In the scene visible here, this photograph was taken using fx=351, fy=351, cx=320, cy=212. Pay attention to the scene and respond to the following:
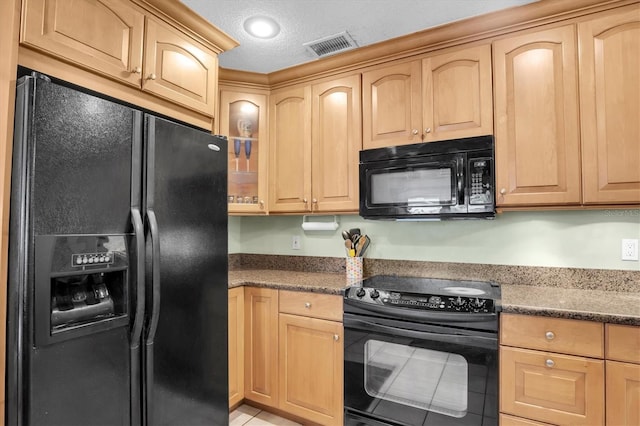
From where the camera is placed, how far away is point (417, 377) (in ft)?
5.83

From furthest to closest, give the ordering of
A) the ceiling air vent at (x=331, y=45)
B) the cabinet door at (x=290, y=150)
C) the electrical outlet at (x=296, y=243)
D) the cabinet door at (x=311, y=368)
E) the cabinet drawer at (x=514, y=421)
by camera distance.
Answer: the electrical outlet at (x=296, y=243)
the cabinet door at (x=290, y=150)
the ceiling air vent at (x=331, y=45)
the cabinet door at (x=311, y=368)
the cabinet drawer at (x=514, y=421)

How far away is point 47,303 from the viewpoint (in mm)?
1112

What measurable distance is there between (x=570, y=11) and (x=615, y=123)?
611 millimetres

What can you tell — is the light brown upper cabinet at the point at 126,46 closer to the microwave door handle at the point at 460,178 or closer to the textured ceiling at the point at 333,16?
the textured ceiling at the point at 333,16

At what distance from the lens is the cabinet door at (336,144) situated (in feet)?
7.62

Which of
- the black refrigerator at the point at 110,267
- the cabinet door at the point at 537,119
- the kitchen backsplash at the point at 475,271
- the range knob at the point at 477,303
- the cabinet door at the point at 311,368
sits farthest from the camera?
the cabinet door at the point at 311,368

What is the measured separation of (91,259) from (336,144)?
161 cm

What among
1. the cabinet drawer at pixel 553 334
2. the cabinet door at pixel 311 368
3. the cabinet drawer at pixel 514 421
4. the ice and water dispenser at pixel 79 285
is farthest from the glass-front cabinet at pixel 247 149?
the cabinet drawer at pixel 514 421

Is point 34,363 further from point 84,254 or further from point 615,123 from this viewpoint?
point 615,123

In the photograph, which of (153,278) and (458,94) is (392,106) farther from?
(153,278)

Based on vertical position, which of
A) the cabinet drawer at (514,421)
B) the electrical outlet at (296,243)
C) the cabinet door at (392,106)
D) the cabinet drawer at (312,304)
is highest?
the cabinet door at (392,106)

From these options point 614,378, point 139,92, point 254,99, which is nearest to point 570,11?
point 614,378

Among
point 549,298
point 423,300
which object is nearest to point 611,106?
point 549,298

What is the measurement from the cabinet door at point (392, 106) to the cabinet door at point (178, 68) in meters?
0.96
